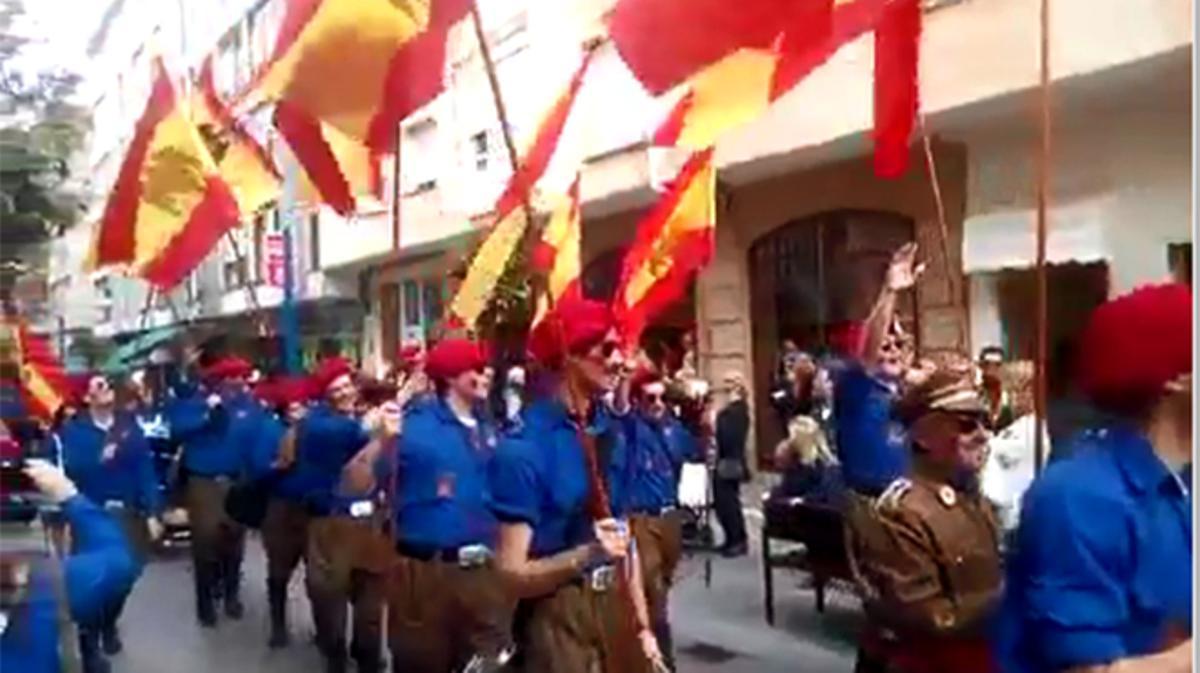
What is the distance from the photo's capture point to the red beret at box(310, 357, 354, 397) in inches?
68.1

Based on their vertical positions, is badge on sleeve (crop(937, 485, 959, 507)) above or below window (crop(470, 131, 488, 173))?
below

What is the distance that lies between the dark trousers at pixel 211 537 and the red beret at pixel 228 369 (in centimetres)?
10

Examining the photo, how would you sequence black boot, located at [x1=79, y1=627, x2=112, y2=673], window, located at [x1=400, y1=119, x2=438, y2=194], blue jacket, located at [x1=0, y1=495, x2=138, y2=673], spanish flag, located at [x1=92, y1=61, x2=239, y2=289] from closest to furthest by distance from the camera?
blue jacket, located at [x1=0, y1=495, x2=138, y2=673], black boot, located at [x1=79, y1=627, x2=112, y2=673], spanish flag, located at [x1=92, y1=61, x2=239, y2=289], window, located at [x1=400, y1=119, x2=438, y2=194]

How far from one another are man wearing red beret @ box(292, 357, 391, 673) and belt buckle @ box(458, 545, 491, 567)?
0.08m

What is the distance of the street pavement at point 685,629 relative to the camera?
1632mm

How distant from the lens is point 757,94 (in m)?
1.73

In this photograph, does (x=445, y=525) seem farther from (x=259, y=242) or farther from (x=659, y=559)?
(x=259, y=242)

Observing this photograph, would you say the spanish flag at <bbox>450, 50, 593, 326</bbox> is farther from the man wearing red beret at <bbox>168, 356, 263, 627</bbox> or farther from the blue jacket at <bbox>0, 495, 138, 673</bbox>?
the blue jacket at <bbox>0, 495, 138, 673</bbox>

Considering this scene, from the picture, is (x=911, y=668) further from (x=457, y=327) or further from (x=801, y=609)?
(x=457, y=327)

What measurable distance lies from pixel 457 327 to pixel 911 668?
0.57 metres

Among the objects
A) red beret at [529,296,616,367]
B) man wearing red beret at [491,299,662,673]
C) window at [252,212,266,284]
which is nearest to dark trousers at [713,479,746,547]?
man wearing red beret at [491,299,662,673]

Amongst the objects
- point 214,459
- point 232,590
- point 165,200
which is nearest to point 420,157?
point 165,200

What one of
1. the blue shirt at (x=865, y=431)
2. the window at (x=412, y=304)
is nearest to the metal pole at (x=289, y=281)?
the window at (x=412, y=304)

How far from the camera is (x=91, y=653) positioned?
4.96ft
